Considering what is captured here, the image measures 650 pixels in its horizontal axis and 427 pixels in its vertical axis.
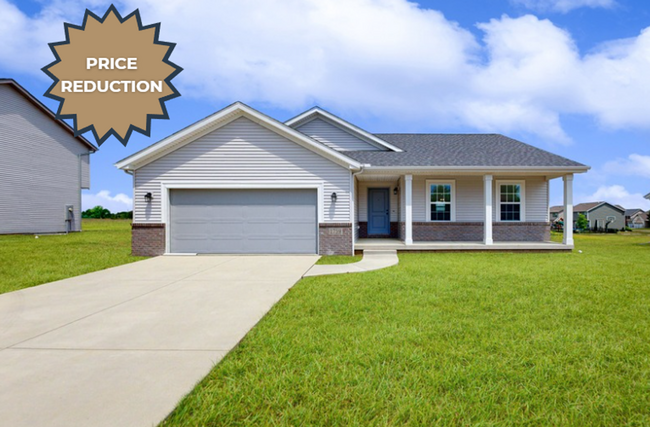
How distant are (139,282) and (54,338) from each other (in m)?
3.48

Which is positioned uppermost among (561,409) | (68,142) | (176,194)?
(68,142)

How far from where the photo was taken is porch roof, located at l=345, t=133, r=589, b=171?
13195 mm

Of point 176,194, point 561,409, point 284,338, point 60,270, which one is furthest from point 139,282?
point 561,409

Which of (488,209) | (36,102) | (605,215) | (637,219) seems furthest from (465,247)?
(637,219)

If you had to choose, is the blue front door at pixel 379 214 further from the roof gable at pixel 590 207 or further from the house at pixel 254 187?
the roof gable at pixel 590 207

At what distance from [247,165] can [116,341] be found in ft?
29.2

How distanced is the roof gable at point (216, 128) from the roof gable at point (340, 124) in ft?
12.2

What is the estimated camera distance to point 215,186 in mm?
12359

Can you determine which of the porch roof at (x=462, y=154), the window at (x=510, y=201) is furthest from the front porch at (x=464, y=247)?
the porch roof at (x=462, y=154)

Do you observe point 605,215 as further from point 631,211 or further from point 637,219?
point 631,211

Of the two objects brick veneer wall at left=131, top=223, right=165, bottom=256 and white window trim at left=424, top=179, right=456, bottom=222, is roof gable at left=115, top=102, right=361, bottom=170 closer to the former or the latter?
brick veneer wall at left=131, top=223, right=165, bottom=256

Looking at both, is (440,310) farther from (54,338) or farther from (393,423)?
(54,338)

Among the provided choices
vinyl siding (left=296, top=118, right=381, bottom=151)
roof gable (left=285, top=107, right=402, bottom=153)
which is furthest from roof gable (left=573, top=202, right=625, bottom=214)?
vinyl siding (left=296, top=118, right=381, bottom=151)

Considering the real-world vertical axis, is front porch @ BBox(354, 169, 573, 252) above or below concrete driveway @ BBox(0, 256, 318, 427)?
above
